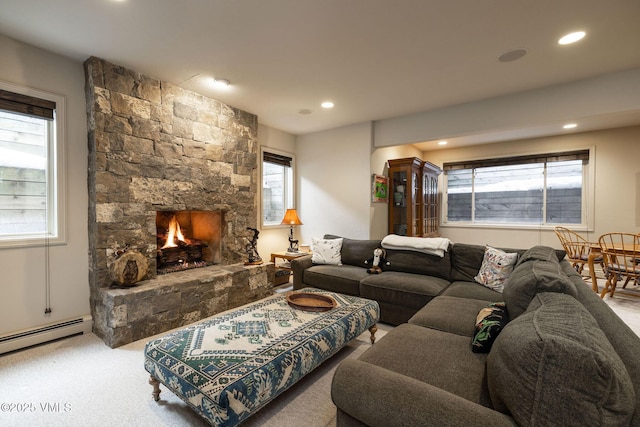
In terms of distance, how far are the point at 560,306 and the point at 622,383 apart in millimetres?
472

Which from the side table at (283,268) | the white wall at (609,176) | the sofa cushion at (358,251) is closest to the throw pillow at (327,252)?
the sofa cushion at (358,251)

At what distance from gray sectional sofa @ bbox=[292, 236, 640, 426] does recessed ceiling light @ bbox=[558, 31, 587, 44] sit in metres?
1.88

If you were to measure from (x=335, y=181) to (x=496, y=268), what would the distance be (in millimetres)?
2790

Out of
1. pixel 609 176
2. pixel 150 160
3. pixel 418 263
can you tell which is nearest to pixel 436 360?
pixel 418 263

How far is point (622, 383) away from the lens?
75 centimetres

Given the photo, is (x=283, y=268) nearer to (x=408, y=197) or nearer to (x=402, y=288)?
(x=402, y=288)

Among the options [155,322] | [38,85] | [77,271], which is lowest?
[155,322]

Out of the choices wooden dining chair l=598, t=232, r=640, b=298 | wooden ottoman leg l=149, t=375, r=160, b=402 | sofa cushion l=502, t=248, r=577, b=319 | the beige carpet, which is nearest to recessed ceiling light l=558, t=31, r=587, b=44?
sofa cushion l=502, t=248, r=577, b=319

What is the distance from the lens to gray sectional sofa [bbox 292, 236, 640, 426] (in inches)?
30.4

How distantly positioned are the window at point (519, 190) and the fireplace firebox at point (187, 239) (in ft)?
16.4

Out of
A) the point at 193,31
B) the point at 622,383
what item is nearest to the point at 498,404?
the point at 622,383

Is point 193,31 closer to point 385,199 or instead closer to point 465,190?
point 385,199

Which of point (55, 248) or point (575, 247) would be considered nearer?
point (55, 248)

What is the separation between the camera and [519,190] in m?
5.62
